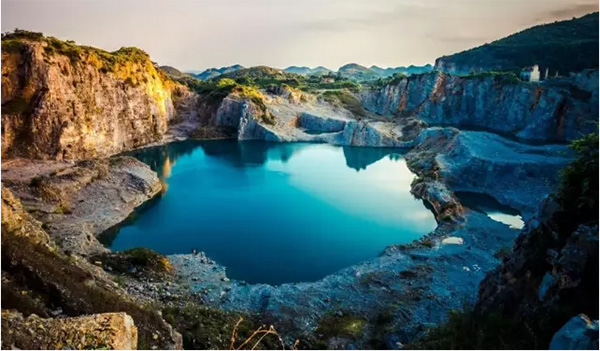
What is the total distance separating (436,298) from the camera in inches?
765

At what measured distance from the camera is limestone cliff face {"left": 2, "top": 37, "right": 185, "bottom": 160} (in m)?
41.3

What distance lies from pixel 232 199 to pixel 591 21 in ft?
231

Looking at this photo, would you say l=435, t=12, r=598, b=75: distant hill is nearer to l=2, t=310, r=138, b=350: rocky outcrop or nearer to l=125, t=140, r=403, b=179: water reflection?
l=125, t=140, r=403, b=179: water reflection

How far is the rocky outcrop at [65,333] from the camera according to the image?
7.15m

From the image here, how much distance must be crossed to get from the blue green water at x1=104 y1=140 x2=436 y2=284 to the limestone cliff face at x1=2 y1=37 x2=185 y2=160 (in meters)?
6.08

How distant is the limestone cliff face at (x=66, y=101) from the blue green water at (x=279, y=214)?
6.08 m

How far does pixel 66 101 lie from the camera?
146 feet

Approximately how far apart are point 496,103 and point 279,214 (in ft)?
172

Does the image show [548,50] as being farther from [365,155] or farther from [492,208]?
[492,208]

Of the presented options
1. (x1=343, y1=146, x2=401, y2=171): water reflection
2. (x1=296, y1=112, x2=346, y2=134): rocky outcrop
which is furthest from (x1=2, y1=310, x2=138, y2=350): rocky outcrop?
(x1=296, y1=112, x2=346, y2=134): rocky outcrop

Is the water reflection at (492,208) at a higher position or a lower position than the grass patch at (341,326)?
higher

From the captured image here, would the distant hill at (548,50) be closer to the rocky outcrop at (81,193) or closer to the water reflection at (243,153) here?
the water reflection at (243,153)

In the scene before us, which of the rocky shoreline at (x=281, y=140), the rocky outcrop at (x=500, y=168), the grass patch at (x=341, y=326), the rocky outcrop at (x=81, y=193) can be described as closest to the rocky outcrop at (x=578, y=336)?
the rocky shoreline at (x=281, y=140)

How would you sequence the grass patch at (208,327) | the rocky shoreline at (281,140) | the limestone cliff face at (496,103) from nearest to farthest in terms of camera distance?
the rocky shoreline at (281,140) < the grass patch at (208,327) < the limestone cliff face at (496,103)
